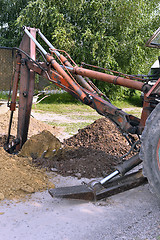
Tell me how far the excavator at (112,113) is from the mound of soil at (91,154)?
0.49 m

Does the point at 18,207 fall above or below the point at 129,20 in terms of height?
below

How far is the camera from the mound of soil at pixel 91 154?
4602mm

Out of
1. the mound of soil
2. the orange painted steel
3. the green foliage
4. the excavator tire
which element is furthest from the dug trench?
the green foliage

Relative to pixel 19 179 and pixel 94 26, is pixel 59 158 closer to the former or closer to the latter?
pixel 19 179

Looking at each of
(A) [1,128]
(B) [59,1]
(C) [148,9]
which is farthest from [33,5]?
(A) [1,128]

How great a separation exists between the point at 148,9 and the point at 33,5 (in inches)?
227

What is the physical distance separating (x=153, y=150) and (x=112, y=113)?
1.25 meters

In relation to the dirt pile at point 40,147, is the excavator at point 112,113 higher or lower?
higher

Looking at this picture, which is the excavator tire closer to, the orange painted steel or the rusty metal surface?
the rusty metal surface

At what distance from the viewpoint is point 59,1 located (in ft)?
44.4

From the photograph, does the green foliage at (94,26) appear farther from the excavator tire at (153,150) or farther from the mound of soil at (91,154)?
the excavator tire at (153,150)

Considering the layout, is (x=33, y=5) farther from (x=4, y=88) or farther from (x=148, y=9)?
(x=148, y=9)

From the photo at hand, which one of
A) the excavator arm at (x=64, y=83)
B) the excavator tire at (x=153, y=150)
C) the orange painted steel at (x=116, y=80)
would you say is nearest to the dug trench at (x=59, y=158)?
the excavator arm at (x=64, y=83)

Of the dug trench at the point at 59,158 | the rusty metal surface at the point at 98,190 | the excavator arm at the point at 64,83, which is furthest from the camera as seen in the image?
the dug trench at the point at 59,158
